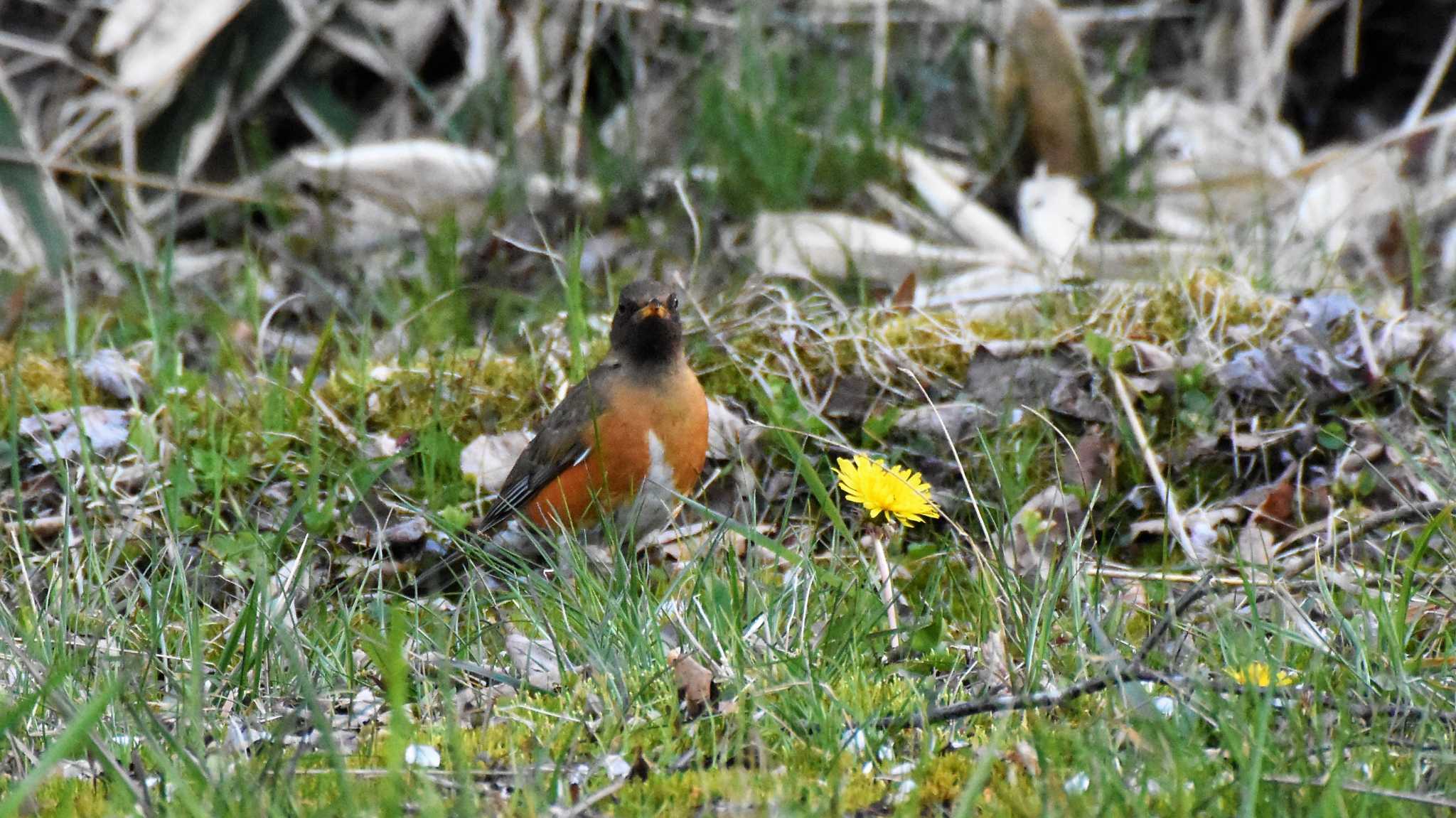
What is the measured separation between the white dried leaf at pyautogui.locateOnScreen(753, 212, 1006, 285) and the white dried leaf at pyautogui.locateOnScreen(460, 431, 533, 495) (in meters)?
1.37

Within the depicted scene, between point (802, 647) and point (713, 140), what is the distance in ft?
13.0

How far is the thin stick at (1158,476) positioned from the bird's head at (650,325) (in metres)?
1.30

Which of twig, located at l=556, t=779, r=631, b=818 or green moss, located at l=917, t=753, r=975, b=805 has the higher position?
twig, located at l=556, t=779, r=631, b=818

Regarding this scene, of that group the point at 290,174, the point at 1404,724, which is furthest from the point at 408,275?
the point at 1404,724

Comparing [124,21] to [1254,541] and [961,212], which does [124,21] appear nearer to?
[961,212]

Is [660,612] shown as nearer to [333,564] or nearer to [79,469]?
[333,564]

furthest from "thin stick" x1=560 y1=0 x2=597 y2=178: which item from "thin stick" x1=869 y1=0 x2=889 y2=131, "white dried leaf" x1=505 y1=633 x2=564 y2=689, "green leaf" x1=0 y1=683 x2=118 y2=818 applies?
"green leaf" x1=0 y1=683 x2=118 y2=818

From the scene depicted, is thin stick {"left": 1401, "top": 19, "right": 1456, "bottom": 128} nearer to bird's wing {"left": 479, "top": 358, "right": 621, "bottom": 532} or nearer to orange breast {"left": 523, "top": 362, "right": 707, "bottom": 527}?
orange breast {"left": 523, "top": 362, "right": 707, "bottom": 527}

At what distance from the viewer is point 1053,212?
624 centimetres

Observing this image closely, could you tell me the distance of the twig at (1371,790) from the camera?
7.37 feet

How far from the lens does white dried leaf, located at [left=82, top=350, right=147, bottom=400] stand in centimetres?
485

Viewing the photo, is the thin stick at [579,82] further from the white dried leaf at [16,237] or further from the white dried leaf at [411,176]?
the white dried leaf at [16,237]

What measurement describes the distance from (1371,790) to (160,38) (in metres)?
6.16

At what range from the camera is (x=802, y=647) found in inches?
118
